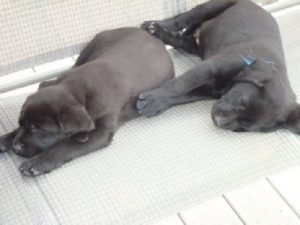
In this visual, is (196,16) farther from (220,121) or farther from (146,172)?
(146,172)

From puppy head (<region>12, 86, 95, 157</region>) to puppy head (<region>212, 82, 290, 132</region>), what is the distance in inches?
19.6

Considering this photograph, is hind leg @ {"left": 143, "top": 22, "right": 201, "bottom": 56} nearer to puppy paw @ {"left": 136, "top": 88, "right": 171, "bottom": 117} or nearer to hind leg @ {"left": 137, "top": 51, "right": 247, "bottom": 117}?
hind leg @ {"left": 137, "top": 51, "right": 247, "bottom": 117}

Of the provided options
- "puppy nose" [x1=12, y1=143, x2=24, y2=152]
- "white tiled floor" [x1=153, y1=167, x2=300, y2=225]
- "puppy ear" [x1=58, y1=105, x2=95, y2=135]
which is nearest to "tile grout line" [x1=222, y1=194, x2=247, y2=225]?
"white tiled floor" [x1=153, y1=167, x2=300, y2=225]

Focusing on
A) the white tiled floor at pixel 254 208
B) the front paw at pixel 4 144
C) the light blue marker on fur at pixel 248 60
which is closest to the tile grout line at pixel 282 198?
the white tiled floor at pixel 254 208

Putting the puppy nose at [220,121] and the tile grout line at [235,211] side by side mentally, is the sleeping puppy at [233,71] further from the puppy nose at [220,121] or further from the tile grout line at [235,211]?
the tile grout line at [235,211]

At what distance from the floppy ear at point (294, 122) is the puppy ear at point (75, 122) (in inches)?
28.0

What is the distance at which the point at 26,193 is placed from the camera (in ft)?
5.54

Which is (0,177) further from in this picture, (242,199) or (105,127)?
(242,199)

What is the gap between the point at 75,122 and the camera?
1.70 m

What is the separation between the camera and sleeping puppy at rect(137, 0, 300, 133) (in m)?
1.98

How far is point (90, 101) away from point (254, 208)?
913 mm

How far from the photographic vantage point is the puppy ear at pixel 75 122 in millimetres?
1704

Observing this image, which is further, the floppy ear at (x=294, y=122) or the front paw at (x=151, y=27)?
the front paw at (x=151, y=27)

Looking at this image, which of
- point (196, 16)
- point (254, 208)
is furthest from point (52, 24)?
point (254, 208)
